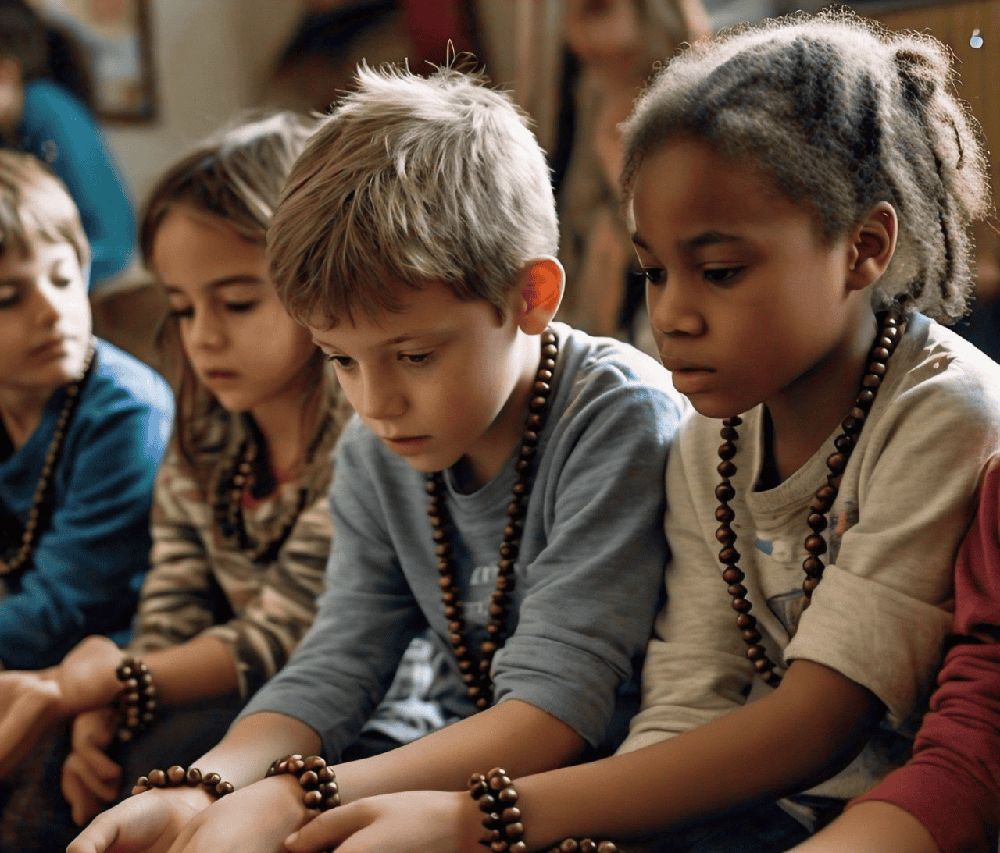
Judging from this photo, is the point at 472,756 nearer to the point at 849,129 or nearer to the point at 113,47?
the point at 849,129

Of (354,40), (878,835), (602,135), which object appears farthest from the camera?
(354,40)

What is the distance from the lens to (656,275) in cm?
78

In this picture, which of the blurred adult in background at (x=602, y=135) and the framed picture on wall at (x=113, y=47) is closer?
the blurred adult in background at (x=602, y=135)

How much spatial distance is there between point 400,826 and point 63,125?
2.38 metres

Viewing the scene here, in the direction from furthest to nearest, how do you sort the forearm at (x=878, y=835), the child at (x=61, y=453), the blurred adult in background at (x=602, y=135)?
the blurred adult in background at (x=602, y=135)
the child at (x=61, y=453)
the forearm at (x=878, y=835)

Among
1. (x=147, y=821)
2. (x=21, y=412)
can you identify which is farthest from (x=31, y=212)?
(x=147, y=821)

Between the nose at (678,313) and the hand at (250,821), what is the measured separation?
0.43m

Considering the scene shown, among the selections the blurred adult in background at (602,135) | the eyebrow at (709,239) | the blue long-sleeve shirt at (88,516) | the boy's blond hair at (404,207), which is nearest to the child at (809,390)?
the eyebrow at (709,239)

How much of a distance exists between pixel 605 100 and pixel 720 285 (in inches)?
56.0

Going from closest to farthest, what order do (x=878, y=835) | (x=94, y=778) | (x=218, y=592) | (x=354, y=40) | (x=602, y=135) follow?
(x=878, y=835) < (x=94, y=778) < (x=218, y=592) < (x=602, y=135) < (x=354, y=40)

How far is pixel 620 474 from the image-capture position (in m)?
0.88

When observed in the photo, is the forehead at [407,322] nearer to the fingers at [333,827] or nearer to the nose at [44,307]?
the fingers at [333,827]

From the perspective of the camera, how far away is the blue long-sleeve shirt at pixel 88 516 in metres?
1.28

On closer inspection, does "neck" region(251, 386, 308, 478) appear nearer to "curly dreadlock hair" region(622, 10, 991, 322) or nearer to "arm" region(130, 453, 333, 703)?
"arm" region(130, 453, 333, 703)
